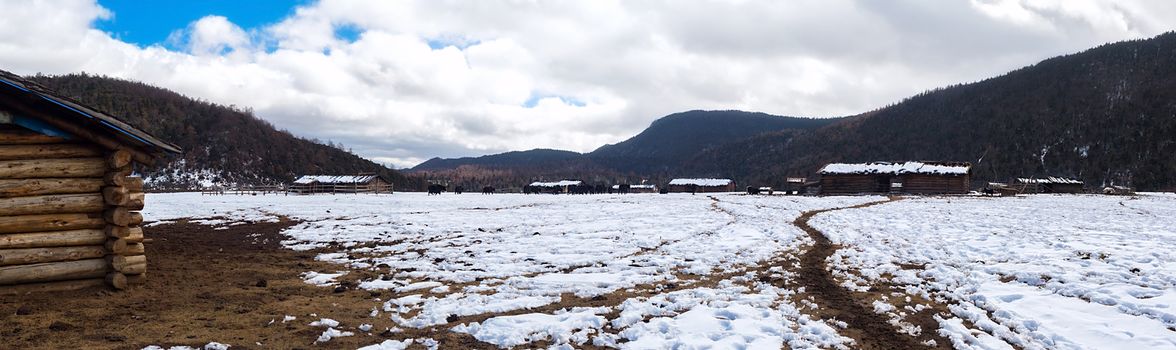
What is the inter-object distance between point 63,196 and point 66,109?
5.04 feet

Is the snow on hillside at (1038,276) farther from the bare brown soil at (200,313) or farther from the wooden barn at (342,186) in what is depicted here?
the wooden barn at (342,186)

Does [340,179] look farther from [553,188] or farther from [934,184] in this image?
[934,184]

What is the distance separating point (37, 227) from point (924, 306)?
47.1ft

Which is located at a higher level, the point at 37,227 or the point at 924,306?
the point at 37,227

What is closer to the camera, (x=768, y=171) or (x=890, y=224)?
(x=890, y=224)

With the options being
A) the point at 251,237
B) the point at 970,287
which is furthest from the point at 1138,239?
the point at 251,237

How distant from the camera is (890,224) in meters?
21.5

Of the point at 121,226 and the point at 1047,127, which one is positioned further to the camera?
the point at 1047,127

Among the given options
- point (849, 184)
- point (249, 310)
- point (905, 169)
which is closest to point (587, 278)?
point (249, 310)

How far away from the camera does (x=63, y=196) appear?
30.7ft

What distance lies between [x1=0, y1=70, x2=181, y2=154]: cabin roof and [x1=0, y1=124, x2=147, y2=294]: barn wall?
1.27ft

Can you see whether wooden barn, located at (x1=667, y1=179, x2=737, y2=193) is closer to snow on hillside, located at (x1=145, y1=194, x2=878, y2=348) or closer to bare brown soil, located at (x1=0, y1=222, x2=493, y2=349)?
snow on hillside, located at (x1=145, y1=194, x2=878, y2=348)

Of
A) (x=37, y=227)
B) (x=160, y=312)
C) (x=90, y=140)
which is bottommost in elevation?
(x=160, y=312)

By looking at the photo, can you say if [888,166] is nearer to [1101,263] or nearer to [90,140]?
[1101,263]
